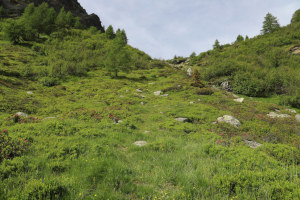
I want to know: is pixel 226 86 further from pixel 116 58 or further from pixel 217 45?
pixel 217 45

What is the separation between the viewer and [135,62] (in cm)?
3769

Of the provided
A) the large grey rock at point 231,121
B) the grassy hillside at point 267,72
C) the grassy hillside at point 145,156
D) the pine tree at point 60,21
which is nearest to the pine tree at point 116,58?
the grassy hillside at point 145,156

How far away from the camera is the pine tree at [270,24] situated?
146 ft

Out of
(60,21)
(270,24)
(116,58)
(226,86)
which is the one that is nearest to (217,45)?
(270,24)

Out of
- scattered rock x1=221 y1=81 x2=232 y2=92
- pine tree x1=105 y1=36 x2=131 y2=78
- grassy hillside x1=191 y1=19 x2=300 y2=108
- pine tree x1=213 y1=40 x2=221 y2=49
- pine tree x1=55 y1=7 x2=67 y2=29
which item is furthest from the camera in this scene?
pine tree x1=213 y1=40 x2=221 y2=49

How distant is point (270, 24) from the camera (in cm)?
4519

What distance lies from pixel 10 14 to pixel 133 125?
7204cm

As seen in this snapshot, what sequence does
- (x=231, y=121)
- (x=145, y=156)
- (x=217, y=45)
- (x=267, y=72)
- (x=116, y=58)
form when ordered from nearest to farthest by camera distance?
(x=145, y=156), (x=231, y=121), (x=267, y=72), (x=116, y=58), (x=217, y=45)

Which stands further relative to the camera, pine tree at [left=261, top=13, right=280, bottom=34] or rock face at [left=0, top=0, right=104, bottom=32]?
rock face at [left=0, top=0, right=104, bottom=32]

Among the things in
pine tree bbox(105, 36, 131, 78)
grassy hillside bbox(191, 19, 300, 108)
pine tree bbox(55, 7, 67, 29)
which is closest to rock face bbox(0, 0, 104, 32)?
pine tree bbox(55, 7, 67, 29)

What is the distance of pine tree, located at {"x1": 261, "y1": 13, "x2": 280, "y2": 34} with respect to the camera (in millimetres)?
44531

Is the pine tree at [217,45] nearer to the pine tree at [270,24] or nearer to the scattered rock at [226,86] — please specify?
the pine tree at [270,24]

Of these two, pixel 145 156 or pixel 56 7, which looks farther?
pixel 56 7

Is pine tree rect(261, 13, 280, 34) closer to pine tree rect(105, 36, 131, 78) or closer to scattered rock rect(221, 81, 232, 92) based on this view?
scattered rock rect(221, 81, 232, 92)
